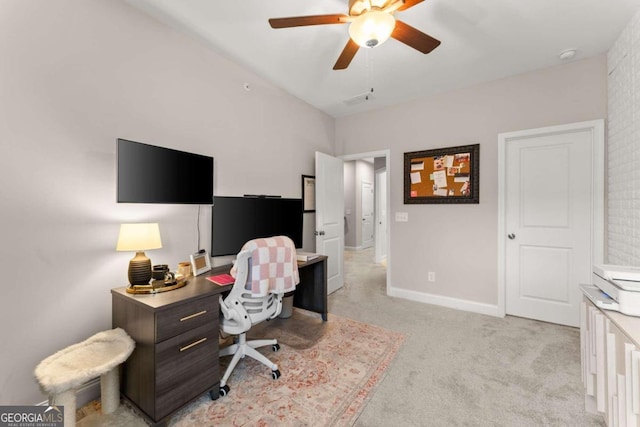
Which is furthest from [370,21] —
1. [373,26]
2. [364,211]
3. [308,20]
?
[364,211]

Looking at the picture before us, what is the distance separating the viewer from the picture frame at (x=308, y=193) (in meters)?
3.43

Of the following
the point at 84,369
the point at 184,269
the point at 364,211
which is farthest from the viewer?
the point at 364,211

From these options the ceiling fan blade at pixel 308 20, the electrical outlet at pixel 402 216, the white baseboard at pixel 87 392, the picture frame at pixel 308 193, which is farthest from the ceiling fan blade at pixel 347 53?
the white baseboard at pixel 87 392

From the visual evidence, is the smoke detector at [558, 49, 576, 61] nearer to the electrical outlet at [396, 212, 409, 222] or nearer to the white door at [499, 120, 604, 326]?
the white door at [499, 120, 604, 326]

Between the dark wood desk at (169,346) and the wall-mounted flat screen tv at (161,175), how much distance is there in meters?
0.64

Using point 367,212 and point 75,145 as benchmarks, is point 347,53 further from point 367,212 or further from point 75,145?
point 367,212

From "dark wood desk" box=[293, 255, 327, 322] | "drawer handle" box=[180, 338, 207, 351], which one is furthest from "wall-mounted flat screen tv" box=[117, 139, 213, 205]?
"dark wood desk" box=[293, 255, 327, 322]

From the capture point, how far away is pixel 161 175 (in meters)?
1.84

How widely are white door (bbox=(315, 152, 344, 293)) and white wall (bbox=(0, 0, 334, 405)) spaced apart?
1515 mm

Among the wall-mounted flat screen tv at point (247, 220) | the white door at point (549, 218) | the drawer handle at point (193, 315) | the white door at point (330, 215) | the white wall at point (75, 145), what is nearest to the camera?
the white wall at point (75, 145)

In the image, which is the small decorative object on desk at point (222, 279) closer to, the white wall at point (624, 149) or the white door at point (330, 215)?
the white door at point (330, 215)

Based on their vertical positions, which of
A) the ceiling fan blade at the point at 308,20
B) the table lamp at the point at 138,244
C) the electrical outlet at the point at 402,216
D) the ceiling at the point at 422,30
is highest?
the ceiling at the point at 422,30

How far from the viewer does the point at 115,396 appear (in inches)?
61.0

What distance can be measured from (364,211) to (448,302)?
4.29 meters
